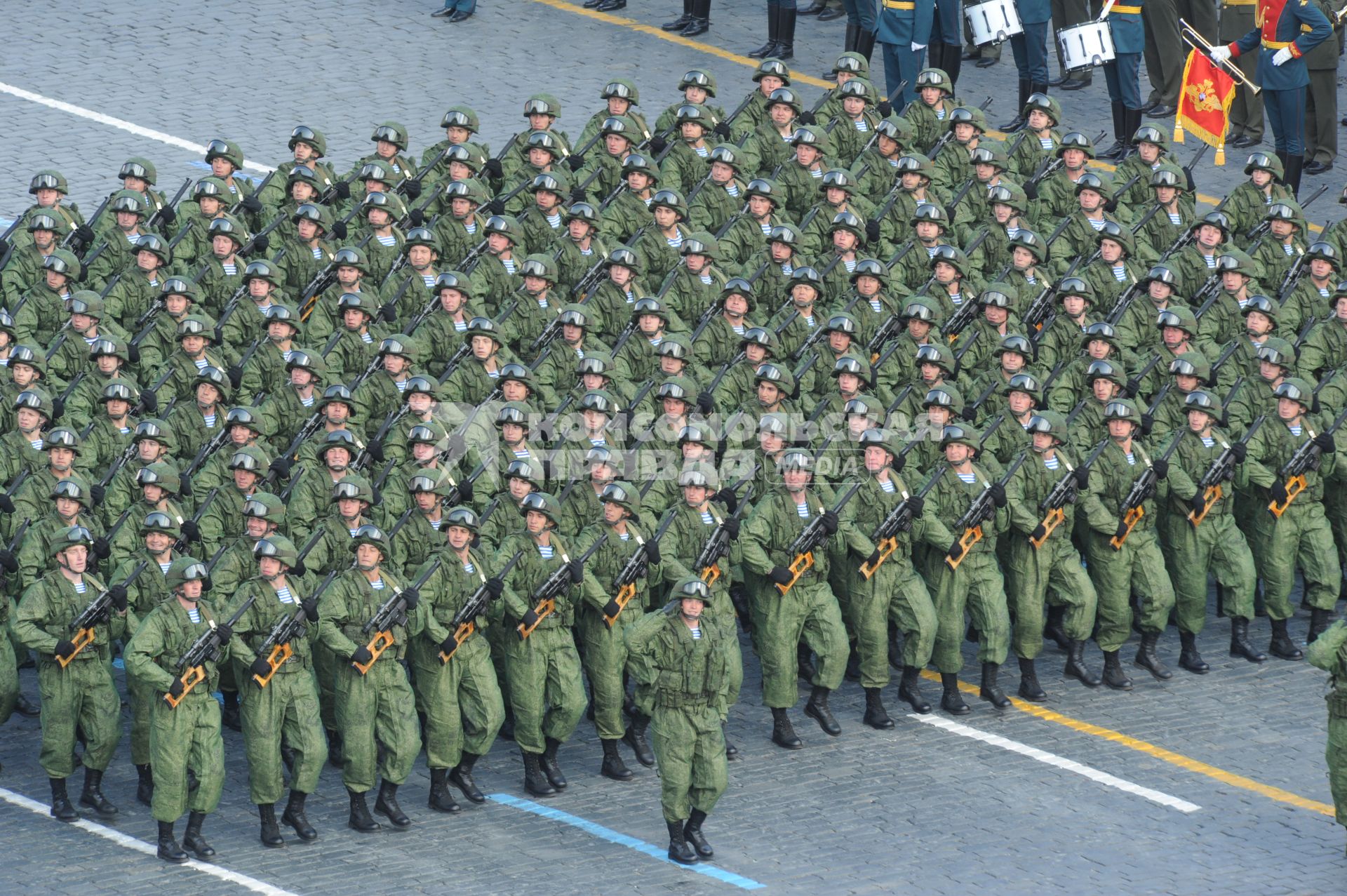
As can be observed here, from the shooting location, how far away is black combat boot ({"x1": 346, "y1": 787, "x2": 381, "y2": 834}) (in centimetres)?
Result: 1998

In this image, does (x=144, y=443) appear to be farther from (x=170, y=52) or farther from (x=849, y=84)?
(x=170, y=52)

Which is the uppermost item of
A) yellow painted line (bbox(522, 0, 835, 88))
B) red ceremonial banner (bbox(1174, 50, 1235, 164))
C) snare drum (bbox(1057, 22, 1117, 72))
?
yellow painted line (bbox(522, 0, 835, 88))

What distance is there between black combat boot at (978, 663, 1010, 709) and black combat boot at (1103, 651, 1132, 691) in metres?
0.94

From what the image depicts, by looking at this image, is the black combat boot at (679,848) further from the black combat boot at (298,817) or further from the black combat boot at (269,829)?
the black combat boot at (269,829)

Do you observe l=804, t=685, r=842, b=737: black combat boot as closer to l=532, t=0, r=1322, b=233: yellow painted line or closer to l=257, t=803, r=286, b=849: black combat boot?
l=257, t=803, r=286, b=849: black combat boot

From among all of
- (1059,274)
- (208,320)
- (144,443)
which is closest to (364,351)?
(208,320)

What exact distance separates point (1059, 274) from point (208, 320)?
8083 mm

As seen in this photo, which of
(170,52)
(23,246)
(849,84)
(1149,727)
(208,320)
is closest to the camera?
(1149,727)

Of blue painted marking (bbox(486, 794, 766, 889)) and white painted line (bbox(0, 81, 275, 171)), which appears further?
white painted line (bbox(0, 81, 275, 171))

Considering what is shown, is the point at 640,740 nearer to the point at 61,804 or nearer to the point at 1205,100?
the point at 61,804

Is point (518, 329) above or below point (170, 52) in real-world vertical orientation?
below

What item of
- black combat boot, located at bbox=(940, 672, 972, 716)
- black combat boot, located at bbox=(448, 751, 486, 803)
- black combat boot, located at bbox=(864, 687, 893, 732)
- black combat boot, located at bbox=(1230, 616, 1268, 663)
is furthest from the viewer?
black combat boot, located at bbox=(1230, 616, 1268, 663)

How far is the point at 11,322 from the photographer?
2422cm

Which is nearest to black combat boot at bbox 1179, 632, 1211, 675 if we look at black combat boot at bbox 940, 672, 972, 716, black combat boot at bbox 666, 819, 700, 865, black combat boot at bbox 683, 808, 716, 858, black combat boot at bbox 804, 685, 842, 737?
black combat boot at bbox 940, 672, 972, 716
